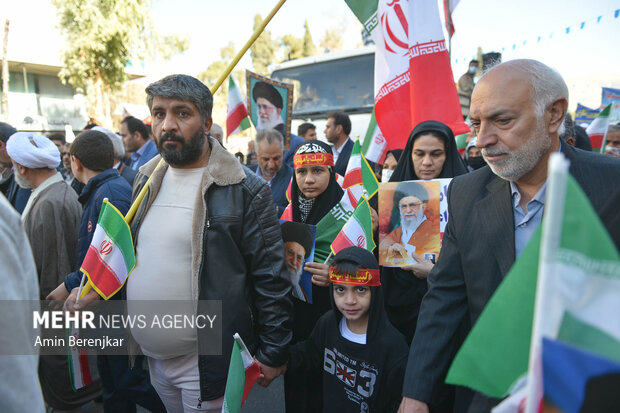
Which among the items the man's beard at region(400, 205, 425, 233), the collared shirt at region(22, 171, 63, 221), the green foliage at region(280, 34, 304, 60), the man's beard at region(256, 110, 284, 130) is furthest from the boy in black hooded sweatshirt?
the green foliage at region(280, 34, 304, 60)

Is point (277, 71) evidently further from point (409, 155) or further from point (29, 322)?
point (29, 322)

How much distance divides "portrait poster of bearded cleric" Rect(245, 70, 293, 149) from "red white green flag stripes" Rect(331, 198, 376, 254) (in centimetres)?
341

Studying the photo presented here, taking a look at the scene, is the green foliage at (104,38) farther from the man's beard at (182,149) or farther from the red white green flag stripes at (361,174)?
the man's beard at (182,149)

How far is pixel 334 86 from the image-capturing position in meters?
8.06

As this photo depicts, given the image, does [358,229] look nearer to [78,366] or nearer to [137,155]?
[78,366]

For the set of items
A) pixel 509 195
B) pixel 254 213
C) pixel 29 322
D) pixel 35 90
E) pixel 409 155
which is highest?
pixel 35 90

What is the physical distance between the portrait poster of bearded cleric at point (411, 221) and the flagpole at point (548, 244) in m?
1.71

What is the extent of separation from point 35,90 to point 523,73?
1199 inches

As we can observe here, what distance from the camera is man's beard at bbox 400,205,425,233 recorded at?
2465mm

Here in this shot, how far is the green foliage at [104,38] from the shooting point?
718 inches

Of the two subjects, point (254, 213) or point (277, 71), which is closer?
point (254, 213)

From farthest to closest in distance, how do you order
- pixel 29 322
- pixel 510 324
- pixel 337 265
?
Answer: pixel 337 265, pixel 29 322, pixel 510 324

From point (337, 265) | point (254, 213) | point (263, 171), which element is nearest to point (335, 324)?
point (337, 265)

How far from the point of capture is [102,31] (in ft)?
59.8
